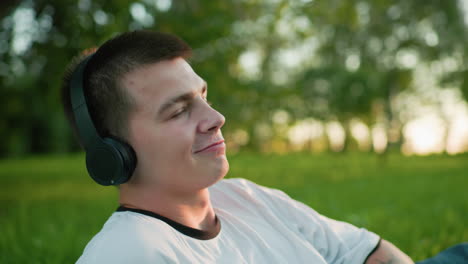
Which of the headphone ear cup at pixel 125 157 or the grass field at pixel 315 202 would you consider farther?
the grass field at pixel 315 202

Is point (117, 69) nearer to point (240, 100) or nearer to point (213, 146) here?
point (213, 146)

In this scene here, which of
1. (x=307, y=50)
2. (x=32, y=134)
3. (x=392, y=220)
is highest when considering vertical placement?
(x=392, y=220)

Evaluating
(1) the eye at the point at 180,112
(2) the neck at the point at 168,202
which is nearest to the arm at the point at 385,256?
(2) the neck at the point at 168,202

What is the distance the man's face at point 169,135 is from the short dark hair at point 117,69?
0.03 metres

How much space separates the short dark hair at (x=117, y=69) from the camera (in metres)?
1.53

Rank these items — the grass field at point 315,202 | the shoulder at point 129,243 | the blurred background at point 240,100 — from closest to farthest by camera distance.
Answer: the shoulder at point 129,243, the grass field at point 315,202, the blurred background at point 240,100

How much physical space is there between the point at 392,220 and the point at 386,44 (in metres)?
14.0

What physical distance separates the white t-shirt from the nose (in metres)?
0.36

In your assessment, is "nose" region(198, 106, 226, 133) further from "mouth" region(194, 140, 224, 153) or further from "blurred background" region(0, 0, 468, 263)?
"blurred background" region(0, 0, 468, 263)

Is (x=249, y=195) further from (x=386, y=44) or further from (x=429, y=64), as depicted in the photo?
(x=429, y=64)

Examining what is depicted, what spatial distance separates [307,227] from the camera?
193 centimetres

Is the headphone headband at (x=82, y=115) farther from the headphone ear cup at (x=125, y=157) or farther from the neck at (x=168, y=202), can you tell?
the neck at (x=168, y=202)

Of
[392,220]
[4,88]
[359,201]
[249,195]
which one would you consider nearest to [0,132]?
[4,88]

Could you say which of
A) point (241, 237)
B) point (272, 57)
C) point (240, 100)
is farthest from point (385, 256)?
point (272, 57)
